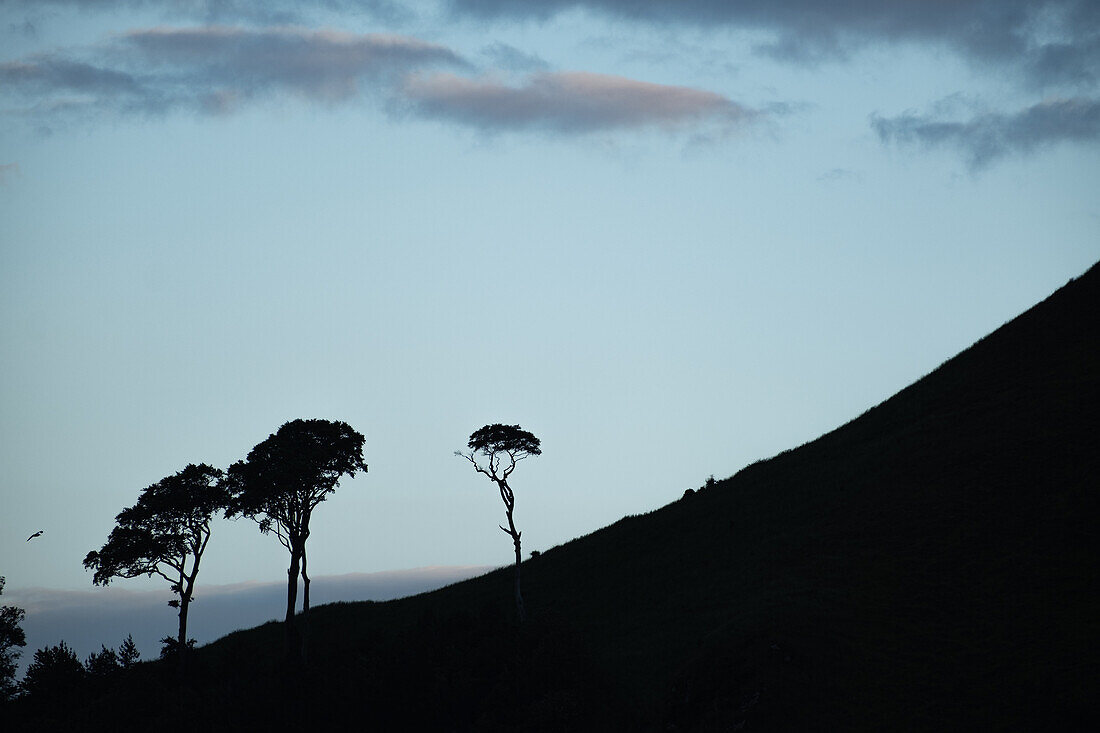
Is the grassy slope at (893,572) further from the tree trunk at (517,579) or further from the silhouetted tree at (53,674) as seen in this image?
the silhouetted tree at (53,674)

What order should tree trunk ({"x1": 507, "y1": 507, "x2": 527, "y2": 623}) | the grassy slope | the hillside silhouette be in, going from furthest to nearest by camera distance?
tree trunk ({"x1": 507, "y1": 507, "x2": 527, "y2": 623}) → the hillside silhouette → the grassy slope

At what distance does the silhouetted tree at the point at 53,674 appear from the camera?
249ft

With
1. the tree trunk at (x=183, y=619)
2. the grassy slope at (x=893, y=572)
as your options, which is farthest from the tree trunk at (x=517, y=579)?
the tree trunk at (x=183, y=619)

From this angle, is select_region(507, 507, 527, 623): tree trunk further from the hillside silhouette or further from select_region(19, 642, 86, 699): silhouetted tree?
select_region(19, 642, 86, 699): silhouetted tree

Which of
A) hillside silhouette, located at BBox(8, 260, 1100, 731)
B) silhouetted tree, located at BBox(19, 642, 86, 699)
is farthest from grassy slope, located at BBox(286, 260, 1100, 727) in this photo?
silhouetted tree, located at BBox(19, 642, 86, 699)

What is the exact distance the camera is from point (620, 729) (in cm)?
5384

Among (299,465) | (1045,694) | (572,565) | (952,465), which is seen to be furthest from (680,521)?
(1045,694)

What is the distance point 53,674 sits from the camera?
3029 inches

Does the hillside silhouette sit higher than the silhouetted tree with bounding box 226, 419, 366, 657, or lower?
lower

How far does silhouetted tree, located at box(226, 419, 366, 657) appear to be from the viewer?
84.9 meters

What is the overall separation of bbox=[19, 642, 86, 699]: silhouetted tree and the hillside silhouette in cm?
186

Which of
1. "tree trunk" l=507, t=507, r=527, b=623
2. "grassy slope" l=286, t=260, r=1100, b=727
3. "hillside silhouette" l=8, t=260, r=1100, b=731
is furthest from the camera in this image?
"tree trunk" l=507, t=507, r=527, b=623

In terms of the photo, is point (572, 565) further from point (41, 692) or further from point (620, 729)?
point (41, 692)

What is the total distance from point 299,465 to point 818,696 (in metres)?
49.7
